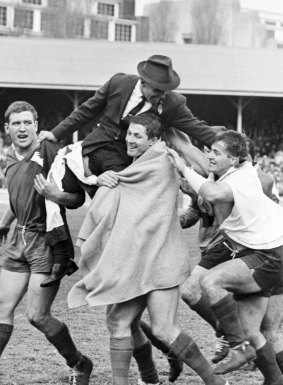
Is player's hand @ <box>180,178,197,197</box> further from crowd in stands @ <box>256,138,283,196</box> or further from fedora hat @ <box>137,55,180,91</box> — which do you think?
crowd in stands @ <box>256,138,283,196</box>

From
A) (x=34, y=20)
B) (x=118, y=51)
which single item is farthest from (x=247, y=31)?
(x=118, y=51)

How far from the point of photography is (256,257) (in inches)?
273

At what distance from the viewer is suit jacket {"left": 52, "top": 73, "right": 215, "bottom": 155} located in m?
7.04

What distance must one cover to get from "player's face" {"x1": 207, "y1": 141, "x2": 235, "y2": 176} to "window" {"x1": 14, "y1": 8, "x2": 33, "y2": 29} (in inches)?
3301

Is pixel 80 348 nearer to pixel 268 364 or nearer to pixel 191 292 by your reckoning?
pixel 191 292

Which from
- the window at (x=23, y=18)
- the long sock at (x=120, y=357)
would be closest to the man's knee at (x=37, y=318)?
the long sock at (x=120, y=357)

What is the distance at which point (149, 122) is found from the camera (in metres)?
6.85

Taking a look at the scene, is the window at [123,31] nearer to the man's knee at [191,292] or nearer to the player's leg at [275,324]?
the man's knee at [191,292]

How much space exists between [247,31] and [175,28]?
737 centimetres

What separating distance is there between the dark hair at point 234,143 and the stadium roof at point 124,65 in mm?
28302

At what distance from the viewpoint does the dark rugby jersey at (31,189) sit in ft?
24.2

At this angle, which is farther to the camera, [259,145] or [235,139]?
[259,145]

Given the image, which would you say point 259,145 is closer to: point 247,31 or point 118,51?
point 118,51

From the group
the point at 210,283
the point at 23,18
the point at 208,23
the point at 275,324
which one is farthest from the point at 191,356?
the point at 208,23
